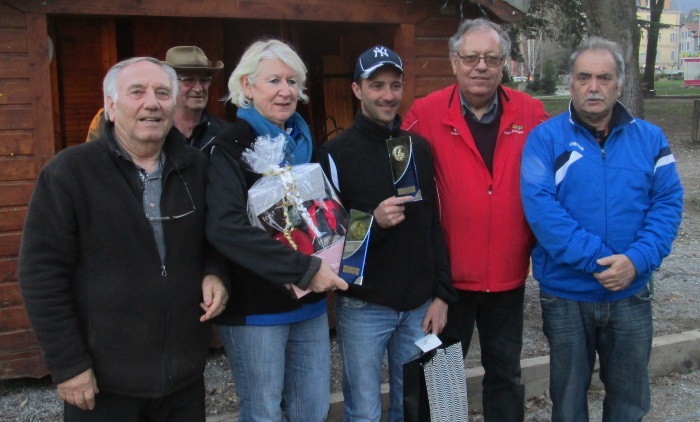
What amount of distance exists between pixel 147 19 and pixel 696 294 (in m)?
6.04

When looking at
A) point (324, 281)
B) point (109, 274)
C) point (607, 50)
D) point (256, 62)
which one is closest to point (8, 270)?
point (109, 274)

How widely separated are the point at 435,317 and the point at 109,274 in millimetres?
1483

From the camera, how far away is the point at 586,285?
303 centimetres

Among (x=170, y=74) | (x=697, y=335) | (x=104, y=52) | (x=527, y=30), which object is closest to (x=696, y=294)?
(x=697, y=335)

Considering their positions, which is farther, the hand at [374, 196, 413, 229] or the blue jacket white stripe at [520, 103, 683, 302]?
the blue jacket white stripe at [520, 103, 683, 302]

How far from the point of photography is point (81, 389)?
225cm

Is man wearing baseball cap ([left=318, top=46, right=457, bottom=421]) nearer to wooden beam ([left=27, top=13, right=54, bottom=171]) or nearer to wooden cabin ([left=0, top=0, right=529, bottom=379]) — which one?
wooden cabin ([left=0, top=0, right=529, bottom=379])

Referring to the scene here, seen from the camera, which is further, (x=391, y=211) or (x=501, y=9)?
(x=501, y=9)

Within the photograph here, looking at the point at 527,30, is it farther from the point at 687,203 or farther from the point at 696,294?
the point at 696,294

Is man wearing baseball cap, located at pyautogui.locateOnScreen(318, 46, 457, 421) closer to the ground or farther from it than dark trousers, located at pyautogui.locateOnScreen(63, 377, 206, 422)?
farther from it

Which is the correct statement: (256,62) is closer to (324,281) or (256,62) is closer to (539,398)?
(324,281)

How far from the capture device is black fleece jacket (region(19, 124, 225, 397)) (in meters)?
2.21

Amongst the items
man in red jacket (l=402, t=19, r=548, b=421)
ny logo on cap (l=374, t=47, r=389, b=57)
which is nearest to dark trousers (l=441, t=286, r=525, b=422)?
man in red jacket (l=402, t=19, r=548, b=421)

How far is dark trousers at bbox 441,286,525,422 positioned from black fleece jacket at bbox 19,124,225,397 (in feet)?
4.62
